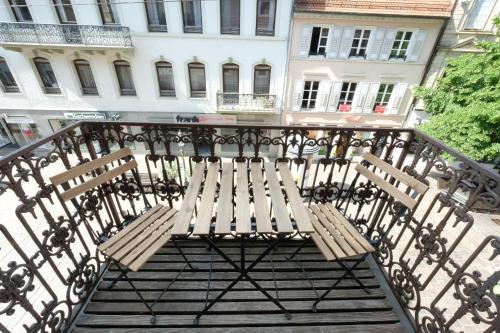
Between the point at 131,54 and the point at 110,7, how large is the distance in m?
1.84

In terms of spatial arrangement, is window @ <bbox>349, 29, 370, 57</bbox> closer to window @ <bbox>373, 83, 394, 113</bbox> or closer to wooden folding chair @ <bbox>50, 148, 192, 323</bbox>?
window @ <bbox>373, 83, 394, 113</bbox>

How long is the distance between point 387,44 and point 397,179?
10767 millimetres

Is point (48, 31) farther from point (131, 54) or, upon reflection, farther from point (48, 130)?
point (48, 130)

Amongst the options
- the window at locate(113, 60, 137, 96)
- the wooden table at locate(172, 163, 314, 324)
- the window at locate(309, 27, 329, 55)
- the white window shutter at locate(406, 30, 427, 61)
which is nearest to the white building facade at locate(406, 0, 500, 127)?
the white window shutter at locate(406, 30, 427, 61)

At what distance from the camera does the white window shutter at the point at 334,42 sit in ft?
31.6

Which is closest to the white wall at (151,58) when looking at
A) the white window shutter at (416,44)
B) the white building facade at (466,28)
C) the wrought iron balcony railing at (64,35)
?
the wrought iron balcony railing at (64,35)

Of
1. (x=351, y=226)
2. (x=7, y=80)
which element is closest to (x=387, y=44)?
(x=351, y=226)

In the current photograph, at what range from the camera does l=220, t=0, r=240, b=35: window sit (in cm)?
920

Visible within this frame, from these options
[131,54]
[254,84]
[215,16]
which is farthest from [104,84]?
[254,84]

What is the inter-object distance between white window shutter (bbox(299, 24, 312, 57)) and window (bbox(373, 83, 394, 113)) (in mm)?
4364

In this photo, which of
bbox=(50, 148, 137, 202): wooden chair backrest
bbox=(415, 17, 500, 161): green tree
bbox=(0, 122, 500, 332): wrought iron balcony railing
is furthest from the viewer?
bbox=(415, 17, 500, 161): green tree

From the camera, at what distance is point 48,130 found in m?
11.6

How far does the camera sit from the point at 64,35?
29.5 feet

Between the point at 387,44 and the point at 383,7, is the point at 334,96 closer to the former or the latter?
the point at 387,44
